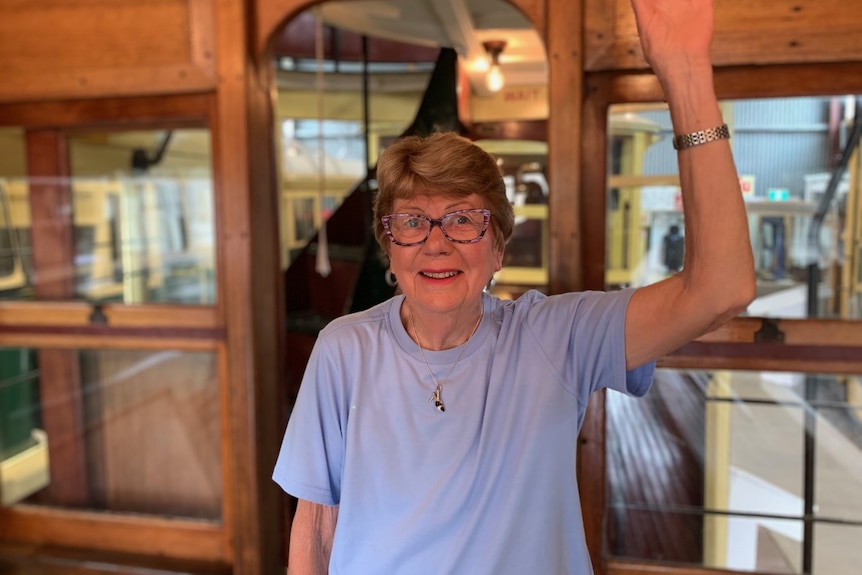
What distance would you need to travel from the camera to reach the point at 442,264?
0.97m

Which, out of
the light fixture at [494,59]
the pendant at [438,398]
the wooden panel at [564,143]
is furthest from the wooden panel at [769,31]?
the light fixture at [494,59]

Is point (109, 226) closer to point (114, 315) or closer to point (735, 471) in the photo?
point (114, 315)

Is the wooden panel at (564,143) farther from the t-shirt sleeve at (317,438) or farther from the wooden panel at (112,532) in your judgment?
the wooden panel at (112,532)

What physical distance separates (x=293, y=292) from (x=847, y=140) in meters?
2.27

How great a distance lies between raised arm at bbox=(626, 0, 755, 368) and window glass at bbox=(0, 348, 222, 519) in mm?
1428

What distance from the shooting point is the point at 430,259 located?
3.19 ft

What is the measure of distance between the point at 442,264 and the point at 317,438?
324 millimetres

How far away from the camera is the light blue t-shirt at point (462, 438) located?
3.10 ft

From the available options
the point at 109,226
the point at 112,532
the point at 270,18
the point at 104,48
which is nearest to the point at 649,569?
the point at 112,532

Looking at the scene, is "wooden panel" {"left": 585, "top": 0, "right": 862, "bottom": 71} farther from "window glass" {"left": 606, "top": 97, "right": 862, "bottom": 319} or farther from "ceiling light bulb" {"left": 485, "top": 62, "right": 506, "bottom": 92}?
"ceiling light bulb" {"left": 485, "top": 62, "right": 506, "bottom": 92}

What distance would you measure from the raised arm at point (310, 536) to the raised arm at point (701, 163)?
652 mm

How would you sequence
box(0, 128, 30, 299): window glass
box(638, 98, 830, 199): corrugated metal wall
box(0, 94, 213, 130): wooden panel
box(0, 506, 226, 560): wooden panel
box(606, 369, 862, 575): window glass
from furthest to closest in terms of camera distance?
box(0, 128, 30, 299): window glass, box(0, 506, 226, 560): wooden panel, box(0, 94, 213, 130): wooden panel, box(606, 369, 862, 575): window glass, box(638, 98, 830, 199): corrugated metal wall

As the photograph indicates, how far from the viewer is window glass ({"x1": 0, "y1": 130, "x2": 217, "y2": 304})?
1.92 metres

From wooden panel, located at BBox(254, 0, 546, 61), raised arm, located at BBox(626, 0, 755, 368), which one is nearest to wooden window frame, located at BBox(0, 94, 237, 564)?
wooden panel, located at BBox(254, 0, 546, 61)
